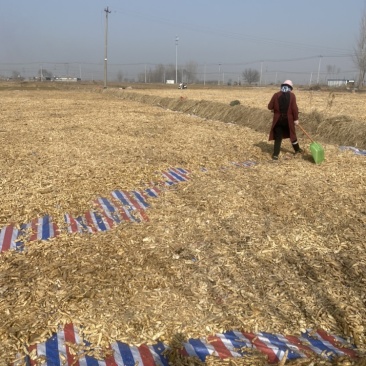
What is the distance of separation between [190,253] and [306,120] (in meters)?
10.6

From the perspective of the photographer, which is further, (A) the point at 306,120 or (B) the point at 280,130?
(A) the point at 306,120

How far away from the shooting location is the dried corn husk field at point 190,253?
3.03 m

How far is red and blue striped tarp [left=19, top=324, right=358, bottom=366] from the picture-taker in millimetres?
2625

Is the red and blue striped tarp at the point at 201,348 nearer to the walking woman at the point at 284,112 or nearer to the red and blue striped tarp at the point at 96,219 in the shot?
the red and blue striped tarp at the point at 96,219

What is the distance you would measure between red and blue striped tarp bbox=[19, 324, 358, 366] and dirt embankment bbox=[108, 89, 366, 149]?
8.92m

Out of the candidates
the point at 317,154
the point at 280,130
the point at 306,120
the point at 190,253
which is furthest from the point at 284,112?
the point at 306,120

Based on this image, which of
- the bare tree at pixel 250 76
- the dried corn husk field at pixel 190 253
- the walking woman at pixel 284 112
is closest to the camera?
the dried corn husk field at pixel 190 253

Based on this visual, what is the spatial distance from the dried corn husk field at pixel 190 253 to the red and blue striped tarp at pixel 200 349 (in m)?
0.08

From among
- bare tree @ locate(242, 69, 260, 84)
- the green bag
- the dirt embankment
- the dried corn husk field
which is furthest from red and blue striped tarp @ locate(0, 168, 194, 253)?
bare tree @ locate(242, 69, 260, 84)

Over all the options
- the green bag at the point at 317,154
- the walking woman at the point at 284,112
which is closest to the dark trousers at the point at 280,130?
the walking woman at the point at 284,112

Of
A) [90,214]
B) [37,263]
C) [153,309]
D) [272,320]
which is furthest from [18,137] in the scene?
[272,320]

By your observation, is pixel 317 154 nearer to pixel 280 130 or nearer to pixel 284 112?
pixel 280 130

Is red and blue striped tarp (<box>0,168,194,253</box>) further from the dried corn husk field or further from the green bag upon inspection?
the green bag

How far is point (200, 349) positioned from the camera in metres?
2.73
